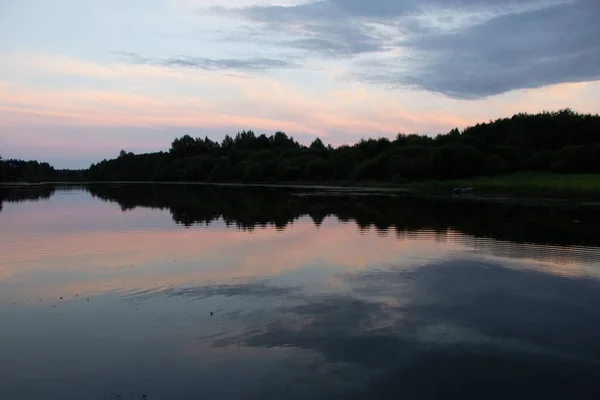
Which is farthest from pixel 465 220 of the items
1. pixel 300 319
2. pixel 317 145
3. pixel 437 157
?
pixel 317 145

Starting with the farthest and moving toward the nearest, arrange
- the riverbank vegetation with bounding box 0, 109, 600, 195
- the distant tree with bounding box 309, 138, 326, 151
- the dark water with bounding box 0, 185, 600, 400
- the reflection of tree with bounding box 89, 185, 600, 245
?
the distant tree with bounding box 309, 138, 326, 151 → the riverbank vegetation with bounding box 0, 109, 600, 195 → the reflection of tree with bounding box 89, 185, 600, 245 → the dark water with bounding box 0, 185, 600, 400

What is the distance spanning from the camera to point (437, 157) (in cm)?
7988

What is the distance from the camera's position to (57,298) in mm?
12281

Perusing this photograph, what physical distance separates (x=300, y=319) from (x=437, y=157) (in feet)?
239

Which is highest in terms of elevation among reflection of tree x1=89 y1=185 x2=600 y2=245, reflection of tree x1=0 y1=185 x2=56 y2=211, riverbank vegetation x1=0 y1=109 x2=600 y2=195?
riverbank vegetation x1=0 y1=109 x2=600 y2=195

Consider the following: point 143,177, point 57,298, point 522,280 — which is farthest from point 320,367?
point 143,177

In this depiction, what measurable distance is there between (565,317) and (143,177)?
572ft

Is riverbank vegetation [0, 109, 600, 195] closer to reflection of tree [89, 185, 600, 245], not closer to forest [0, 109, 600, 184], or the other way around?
forest [0, 109, 600, 184]

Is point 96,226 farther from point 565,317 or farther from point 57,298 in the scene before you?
point 565,317

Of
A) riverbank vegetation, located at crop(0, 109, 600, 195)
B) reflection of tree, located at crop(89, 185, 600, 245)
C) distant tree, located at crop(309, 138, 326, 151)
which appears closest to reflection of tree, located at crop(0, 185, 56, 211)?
reflection of tree, located at crop(89, 185, 600, 245)

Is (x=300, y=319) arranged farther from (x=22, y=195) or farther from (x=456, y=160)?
(x=456, y=160)

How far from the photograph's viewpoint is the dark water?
777 cm


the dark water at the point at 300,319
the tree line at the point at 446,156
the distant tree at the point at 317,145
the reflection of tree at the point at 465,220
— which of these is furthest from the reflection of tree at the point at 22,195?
the distant tree at the point at 317,145

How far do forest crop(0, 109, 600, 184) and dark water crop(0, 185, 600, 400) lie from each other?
59.6m
